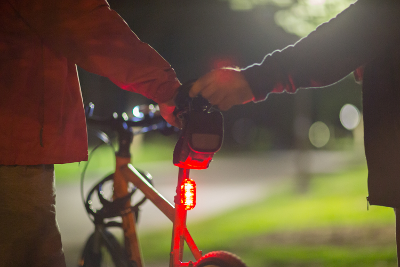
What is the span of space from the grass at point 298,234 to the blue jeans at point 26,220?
2878mm

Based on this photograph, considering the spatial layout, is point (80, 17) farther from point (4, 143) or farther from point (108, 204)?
point (108, 204)

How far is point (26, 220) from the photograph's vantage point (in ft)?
5.24

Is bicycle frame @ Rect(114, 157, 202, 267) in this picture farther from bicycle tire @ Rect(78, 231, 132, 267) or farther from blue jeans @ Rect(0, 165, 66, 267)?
blue jeans @ Rect(0, 165, 66, 267)

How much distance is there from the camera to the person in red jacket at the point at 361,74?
1.48m

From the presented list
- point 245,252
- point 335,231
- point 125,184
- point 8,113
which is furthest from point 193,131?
point 335,231

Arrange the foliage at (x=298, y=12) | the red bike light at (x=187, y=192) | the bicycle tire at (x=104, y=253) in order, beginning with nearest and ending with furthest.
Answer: the red bike light at (x=187, y=192), the bicycle tire at (x=104, y=253), the foliage at (x=298, y=12)

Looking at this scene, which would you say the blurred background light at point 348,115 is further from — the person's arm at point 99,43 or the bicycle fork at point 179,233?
the person's arm at point 99,43

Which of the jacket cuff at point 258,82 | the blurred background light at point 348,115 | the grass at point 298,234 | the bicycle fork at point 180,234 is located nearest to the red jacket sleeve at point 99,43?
the jacket cuff at point 258,82

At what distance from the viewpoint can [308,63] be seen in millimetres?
1638

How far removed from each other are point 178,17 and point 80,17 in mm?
16063

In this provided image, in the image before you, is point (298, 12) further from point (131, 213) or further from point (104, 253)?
point (104, 253)

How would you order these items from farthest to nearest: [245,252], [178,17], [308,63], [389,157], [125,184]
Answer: [178,17] → [245,252] → [125,184] → [308,63] → [389,157]

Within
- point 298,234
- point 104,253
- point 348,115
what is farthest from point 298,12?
point 348,115

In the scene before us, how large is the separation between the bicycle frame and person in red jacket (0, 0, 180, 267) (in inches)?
22.4
